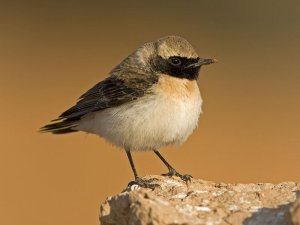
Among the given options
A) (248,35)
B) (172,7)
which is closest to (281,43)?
(248,35)

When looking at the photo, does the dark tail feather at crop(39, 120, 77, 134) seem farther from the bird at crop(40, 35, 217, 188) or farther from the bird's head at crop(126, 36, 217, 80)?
the bird's head at crop(126, 36, 217, 80)

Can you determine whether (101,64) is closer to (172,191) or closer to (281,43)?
(281,43)

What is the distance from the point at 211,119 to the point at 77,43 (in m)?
4.73

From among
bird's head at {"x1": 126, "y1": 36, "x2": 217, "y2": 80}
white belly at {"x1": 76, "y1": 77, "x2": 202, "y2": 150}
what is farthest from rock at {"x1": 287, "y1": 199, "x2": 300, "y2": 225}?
bird's head at {"x1": 126, "y1": 36, "x2": 217, "y2": 80}

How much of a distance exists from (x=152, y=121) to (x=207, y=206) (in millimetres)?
2100

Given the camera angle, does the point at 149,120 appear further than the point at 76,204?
No

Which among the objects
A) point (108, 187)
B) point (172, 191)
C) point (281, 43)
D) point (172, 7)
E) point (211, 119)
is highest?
point (172, 7)

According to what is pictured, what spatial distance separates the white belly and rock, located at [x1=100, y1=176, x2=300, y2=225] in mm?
1259

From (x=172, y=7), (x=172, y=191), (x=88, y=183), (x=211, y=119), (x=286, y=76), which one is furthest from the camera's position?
(x=172, y=7)

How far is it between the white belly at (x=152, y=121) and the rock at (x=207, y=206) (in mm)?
1259

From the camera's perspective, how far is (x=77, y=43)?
1877 cm

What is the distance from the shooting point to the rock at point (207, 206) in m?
5.08

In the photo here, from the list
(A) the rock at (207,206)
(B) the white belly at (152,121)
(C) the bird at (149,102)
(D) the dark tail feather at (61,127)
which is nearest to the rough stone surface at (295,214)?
(A) the rock at (207,206)

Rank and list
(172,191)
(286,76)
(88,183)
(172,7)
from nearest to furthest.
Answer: (172,191), (88,183), (286,76), (172,7)
